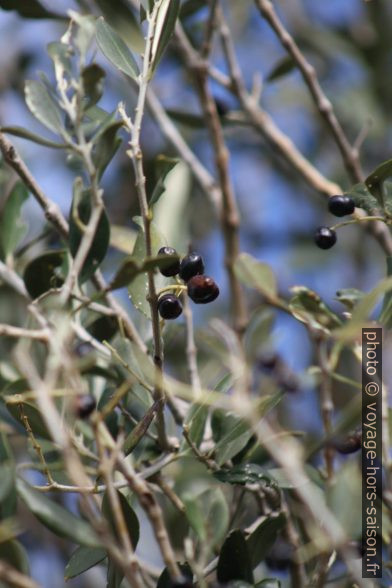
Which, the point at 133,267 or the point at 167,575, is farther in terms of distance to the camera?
the point at 167,575

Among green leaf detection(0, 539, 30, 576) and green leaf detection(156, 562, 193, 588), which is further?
green leaf detection(156, 562, 193, 588)

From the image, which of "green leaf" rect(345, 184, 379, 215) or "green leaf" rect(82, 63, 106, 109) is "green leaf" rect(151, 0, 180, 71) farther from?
"green leaf" rect(345, 184, 379, 215)

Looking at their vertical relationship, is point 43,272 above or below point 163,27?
below

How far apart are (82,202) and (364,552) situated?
487mm

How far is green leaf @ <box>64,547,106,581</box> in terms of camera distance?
0.97 metres

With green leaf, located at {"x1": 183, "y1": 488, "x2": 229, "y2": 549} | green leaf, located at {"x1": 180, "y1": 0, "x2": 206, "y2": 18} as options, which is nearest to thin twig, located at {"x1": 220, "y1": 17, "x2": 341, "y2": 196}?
green leaf, located at {"x1": 180, "y1": 0, "x2": 206, "y2": 18}

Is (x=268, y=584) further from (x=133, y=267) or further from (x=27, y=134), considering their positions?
(x=27, y=134)

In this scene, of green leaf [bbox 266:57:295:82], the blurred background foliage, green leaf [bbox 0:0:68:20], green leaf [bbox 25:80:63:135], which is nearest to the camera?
green leaf [bbox 25:80:63:135]

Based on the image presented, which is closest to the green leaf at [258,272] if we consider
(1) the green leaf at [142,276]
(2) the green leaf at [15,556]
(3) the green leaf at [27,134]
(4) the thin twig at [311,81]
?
(1) the green leaf at [142,276]

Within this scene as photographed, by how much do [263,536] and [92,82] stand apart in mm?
514

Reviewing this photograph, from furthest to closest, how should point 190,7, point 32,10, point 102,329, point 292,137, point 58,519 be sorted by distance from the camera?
point 292,137, point 190,7, point 32,10, point 102,329, point 58,519

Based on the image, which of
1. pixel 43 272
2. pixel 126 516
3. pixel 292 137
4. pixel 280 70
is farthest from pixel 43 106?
pixel 292 137

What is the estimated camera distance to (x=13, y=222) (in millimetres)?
1214

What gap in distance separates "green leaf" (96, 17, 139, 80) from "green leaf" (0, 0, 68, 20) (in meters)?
0.42
